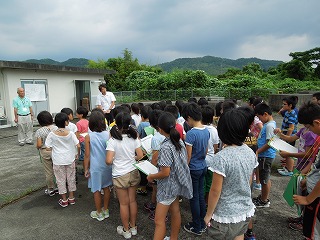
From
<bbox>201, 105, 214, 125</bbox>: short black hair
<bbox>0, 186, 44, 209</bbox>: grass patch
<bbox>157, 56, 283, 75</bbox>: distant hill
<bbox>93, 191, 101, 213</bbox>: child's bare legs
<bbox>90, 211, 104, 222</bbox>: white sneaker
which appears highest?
<bbox>157, 56, 283, 75</bbox>: distant hill

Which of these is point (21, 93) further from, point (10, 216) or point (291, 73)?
point (291, 73)

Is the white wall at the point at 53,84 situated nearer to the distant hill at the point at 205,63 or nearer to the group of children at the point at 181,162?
the group of children at the point at 181,162

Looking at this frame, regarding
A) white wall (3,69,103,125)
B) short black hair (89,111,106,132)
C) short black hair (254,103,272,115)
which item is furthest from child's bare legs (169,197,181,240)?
white wall (3,69,103,125)

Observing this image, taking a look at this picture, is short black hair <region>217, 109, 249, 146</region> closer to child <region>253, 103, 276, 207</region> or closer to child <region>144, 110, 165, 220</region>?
child <region>144, 110, 165, 220</region>

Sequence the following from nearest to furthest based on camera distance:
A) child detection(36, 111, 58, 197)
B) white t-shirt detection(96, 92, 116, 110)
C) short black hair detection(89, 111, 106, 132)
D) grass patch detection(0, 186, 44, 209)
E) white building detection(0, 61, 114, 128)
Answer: short black hair detection(89, 111, 106, 132), child detection(36, 111, 58, 197), grass patch detection(0, 186, 44, 209), white t-shirt detection(96, 92, 116, 110), white building detection(0, 61, 114, 128)

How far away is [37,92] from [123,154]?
32.6 feet

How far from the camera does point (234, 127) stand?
167 cm

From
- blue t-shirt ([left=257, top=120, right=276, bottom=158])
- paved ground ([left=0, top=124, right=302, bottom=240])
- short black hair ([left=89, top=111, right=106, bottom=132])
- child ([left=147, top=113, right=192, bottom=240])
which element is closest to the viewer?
child ([left=147, top=113, right=192, bottom=240])

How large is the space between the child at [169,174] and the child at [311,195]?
3.31ft

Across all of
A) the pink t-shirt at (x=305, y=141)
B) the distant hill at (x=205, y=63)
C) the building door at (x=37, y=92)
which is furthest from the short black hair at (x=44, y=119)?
the distant hill at (x=205, y=63)

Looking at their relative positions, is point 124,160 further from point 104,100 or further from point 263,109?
point 104,100

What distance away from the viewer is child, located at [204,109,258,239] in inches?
65.6

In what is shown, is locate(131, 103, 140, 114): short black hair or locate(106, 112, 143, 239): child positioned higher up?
locate(131, 103, 140, 114): short black hair

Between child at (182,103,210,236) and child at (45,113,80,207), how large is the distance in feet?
5.97
